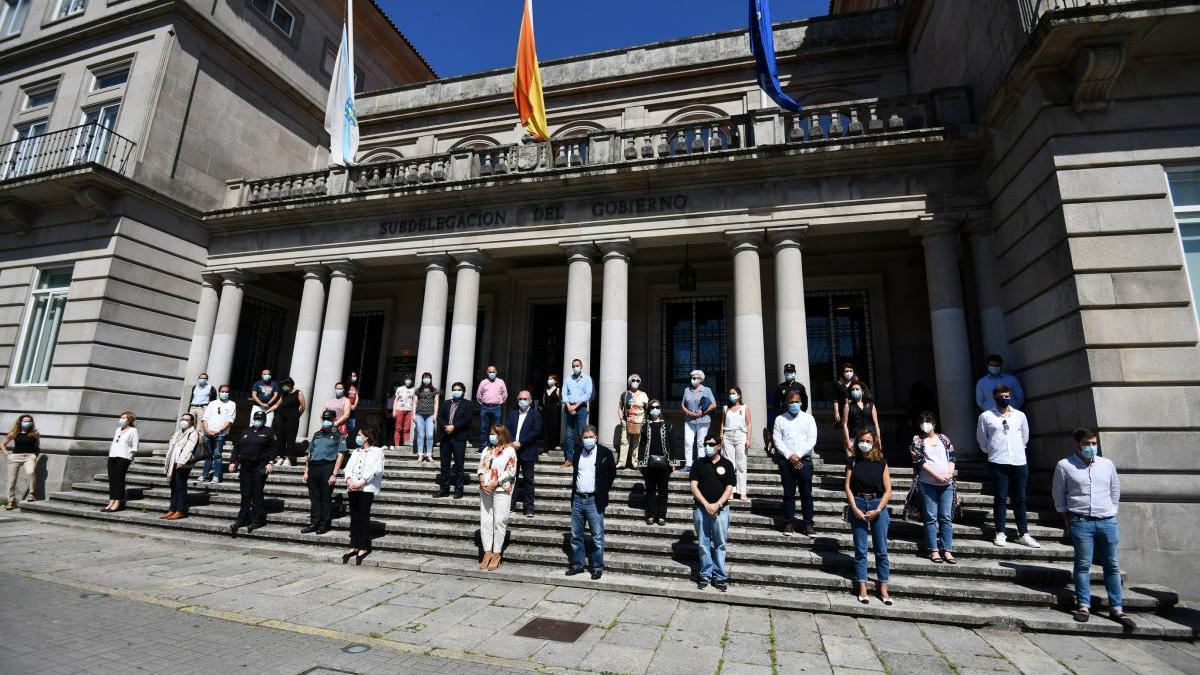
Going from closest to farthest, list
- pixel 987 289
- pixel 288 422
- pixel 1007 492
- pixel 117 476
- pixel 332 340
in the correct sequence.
→ 1. pixel 1007 492
2. pixel 987 289
3. pixel 117 476
4. pixel 288 422
5. pixel 332 340

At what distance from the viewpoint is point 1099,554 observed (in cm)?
573

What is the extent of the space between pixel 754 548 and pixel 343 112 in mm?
A: 15331

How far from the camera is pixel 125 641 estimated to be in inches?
185

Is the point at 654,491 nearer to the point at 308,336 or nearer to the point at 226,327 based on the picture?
the point at 308,336

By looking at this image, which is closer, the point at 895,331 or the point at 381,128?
the point at 895,331

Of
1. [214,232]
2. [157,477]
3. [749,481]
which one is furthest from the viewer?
[214,232]

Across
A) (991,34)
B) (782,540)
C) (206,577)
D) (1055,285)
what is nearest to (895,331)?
(1055,285)

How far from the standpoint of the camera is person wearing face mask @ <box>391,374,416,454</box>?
1221cm

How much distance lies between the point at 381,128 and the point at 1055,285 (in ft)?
62.2

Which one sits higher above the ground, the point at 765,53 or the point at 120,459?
the point at 765,53

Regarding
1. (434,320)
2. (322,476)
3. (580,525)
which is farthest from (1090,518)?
(434,320)

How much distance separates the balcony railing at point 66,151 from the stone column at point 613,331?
12500 millimetres

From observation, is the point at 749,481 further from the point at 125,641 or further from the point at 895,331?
the point at 125,641

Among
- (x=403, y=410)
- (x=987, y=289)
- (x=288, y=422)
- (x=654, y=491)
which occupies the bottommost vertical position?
(x=654, y=491)
